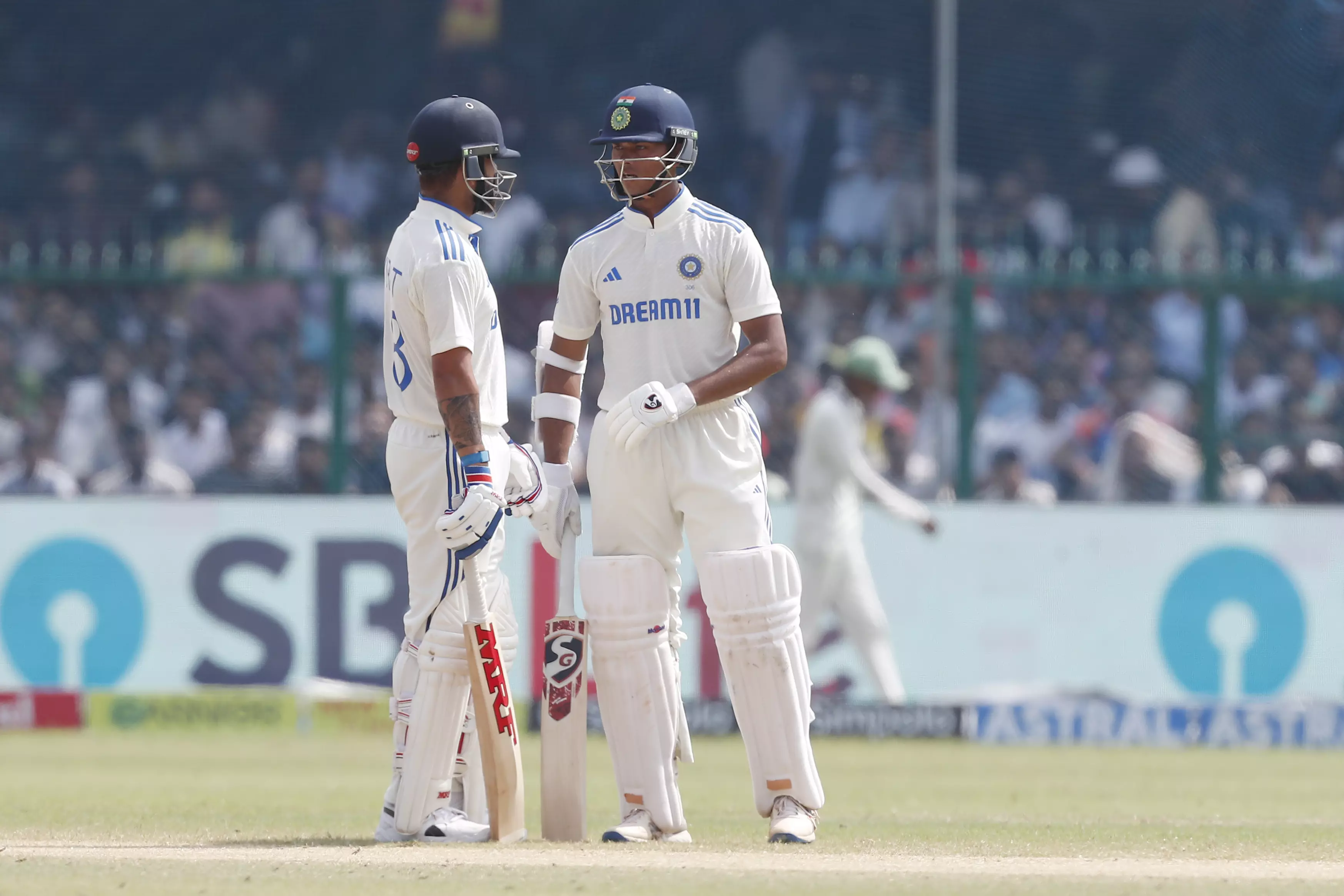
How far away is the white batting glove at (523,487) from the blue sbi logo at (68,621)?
235 inches

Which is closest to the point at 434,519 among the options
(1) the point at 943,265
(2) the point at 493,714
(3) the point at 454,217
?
(2) the point at 493,714

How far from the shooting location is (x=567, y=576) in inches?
233

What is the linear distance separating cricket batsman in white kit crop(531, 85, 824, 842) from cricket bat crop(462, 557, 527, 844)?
275 millimetres

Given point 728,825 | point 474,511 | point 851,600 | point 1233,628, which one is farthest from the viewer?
point 1233,628

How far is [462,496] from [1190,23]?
11227 millimetres

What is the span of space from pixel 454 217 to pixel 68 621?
616 centimetres

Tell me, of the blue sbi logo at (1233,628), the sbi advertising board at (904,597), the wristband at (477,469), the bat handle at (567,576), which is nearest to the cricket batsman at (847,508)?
the sbi advertising board at (904,597)

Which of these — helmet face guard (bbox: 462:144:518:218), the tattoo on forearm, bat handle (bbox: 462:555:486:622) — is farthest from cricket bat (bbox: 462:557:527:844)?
helmet face guard (bbox: 462:144:518:218)

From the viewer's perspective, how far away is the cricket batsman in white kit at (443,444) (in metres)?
5.59

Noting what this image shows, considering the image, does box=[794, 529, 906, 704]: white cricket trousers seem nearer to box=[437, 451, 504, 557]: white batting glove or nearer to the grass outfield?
the grass outfield

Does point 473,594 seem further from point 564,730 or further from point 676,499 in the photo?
point 676,499

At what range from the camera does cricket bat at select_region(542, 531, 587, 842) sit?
18.8 ft

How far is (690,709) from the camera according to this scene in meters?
10.8

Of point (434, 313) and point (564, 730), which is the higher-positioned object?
point (434, 313)
